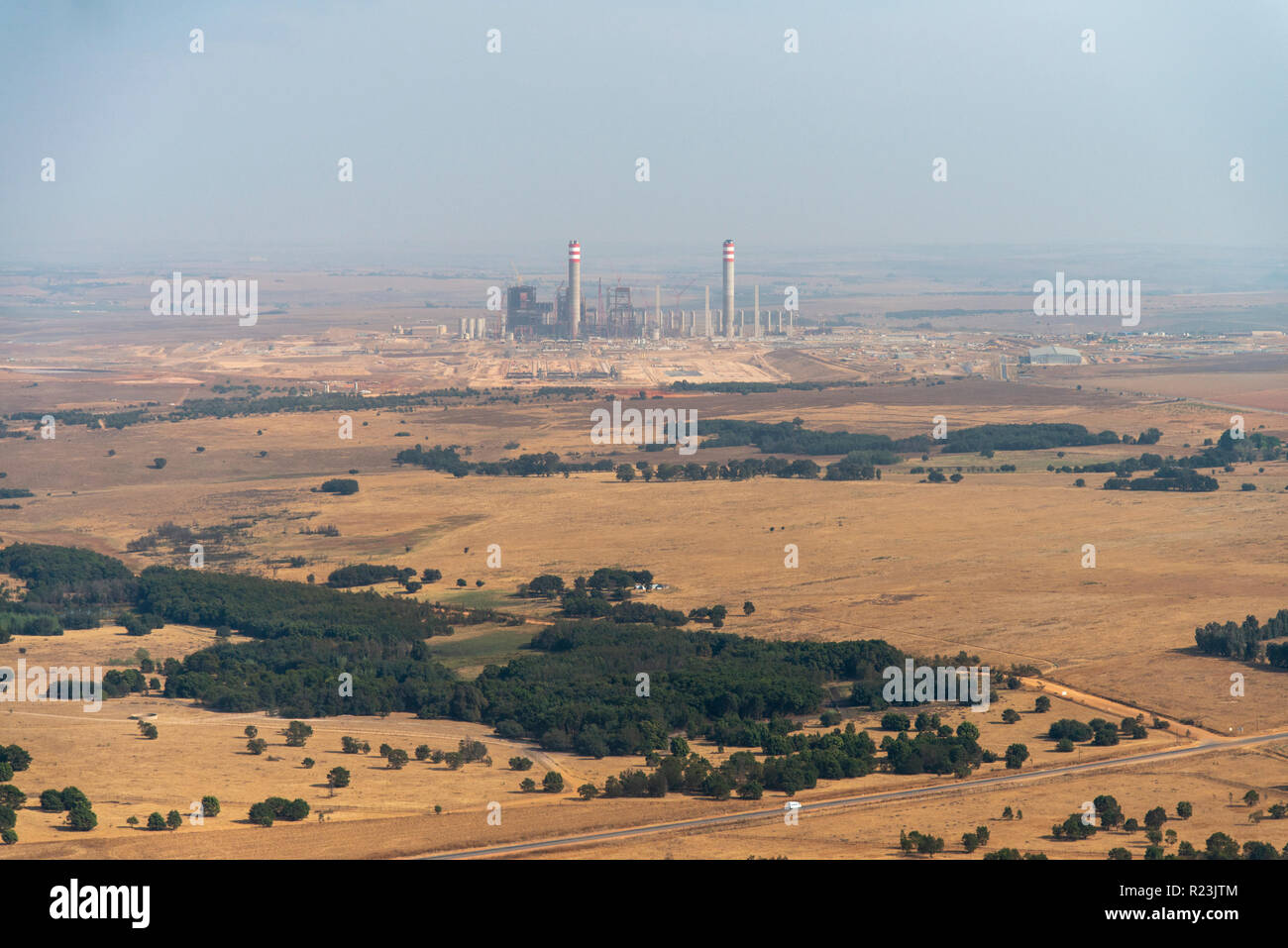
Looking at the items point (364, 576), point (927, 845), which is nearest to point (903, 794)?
point (927, 845)

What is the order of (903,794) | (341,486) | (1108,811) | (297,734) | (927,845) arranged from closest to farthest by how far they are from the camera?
(927,845), (1108,811), (903,794), (297,734), (341,486)

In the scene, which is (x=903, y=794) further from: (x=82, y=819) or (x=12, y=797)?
(x=12, y=797)

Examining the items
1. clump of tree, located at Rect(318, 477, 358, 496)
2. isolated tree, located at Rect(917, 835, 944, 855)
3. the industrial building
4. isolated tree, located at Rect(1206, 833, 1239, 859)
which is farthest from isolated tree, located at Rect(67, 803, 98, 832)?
the industrial building

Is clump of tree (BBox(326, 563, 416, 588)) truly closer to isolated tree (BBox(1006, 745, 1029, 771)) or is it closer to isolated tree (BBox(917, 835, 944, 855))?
isolated tree (BBox(1006, 745, 1029, 771))

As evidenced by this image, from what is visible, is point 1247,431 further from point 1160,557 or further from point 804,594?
point 804,594

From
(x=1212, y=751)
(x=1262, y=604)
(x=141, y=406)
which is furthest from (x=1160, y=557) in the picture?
(x=141, y=406)

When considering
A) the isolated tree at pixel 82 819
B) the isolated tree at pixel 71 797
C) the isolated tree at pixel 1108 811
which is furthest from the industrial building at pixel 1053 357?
the isolated tree at pixel 82 819
